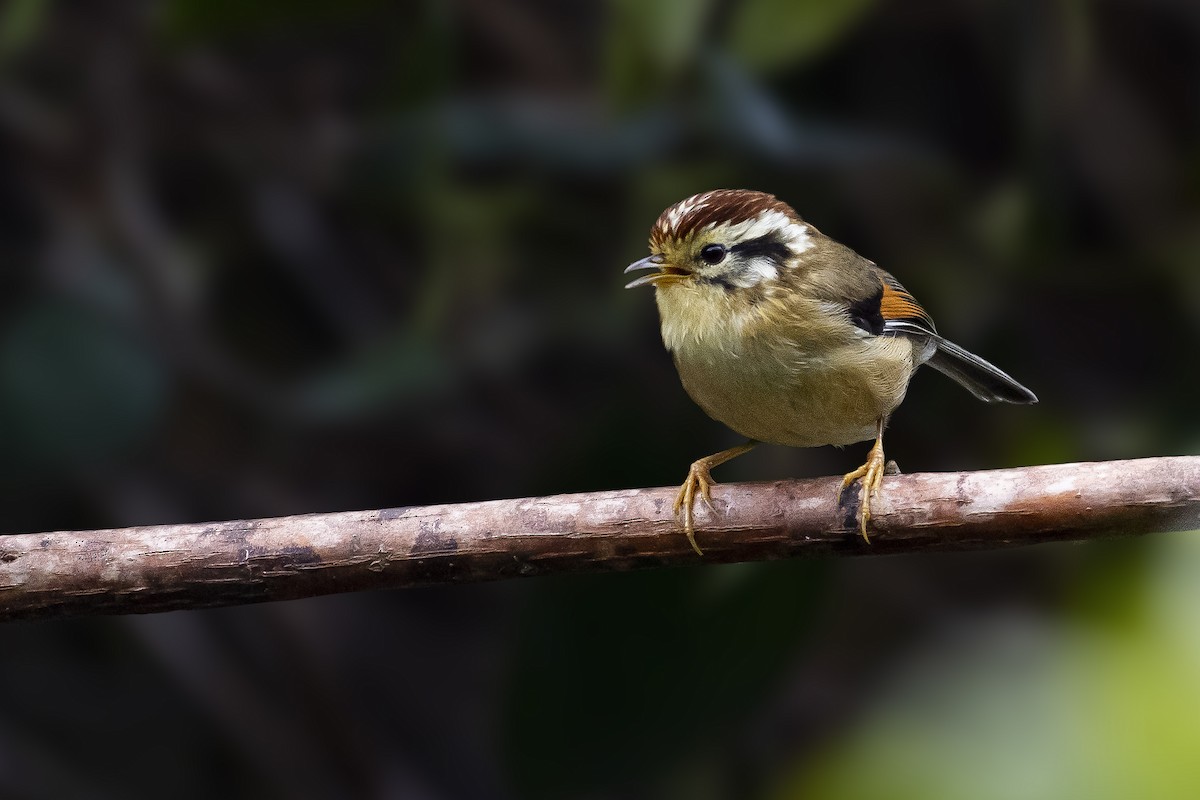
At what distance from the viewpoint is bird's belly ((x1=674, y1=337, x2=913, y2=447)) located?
2062 millimetres

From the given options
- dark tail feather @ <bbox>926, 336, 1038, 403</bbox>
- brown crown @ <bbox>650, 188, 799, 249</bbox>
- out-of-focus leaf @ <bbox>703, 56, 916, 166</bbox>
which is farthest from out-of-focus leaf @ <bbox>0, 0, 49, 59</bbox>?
dark tail feather @ <bbox>926, 336, 1038, 403</bbox>

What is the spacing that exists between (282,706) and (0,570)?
6.05 feet

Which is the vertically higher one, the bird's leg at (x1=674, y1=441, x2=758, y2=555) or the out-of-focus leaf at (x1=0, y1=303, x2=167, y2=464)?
the bird's leg at (x1=674, y1=441, x2=758, y2=555)

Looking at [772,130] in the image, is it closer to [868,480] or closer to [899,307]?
[899,307]

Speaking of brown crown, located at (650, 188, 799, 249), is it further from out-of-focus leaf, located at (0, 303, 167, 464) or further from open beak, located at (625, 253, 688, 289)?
out-of-focus leaf, located at (0, 303, 167, 464)

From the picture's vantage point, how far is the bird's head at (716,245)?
6.95 ft

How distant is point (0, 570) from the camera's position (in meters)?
1.79

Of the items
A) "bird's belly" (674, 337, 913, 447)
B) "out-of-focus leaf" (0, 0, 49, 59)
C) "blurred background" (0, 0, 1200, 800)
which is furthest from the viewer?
"out-of-focus leaf" (0, 0, 49, 59)

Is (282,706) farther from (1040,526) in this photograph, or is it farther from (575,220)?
(1040,526)

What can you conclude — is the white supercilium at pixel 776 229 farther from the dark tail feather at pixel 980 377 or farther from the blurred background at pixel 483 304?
the blurred background at pixel 483 304

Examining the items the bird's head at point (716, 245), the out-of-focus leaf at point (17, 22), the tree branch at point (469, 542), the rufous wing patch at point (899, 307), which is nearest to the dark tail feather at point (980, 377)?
the rufous wing patch at point (899, 307)

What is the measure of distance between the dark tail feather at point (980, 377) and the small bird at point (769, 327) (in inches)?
13.6

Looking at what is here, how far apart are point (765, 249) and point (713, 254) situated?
0.10 meters

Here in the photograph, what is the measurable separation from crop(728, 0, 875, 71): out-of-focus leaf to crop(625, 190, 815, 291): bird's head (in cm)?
92
